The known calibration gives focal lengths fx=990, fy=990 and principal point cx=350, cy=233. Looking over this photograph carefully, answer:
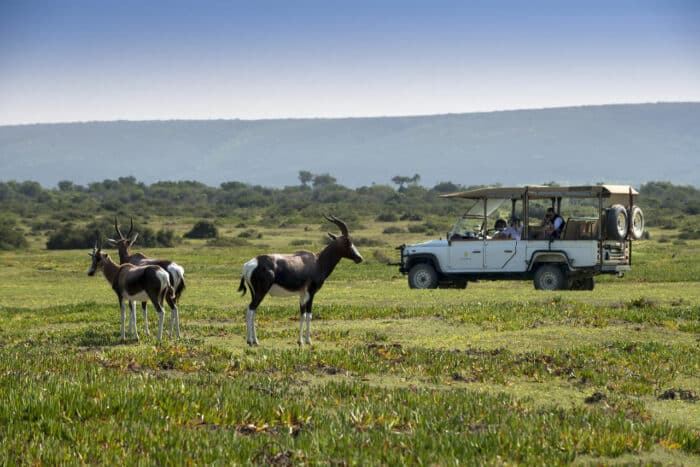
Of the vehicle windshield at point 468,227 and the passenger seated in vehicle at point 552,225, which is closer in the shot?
the passenger seated in vehicle at point 552,225

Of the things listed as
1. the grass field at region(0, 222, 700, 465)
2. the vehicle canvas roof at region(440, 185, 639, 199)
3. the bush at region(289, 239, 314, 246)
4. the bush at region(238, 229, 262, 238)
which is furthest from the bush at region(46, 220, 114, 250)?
the vehicle canvas roof at region(440, 185, 639, 199)

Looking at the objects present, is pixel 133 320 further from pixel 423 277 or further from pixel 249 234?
pixel 249 234

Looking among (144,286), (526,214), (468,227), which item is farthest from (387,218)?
(144,286)

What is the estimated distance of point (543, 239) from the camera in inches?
1086

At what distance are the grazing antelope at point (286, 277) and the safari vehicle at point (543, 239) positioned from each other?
35.6 ft

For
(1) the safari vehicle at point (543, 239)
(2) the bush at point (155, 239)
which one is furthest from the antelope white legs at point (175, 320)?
(2) the bush at point (155, 239)

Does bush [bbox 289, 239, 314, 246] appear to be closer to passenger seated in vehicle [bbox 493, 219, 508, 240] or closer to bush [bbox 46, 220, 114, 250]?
bush [bbox 46, 220, 114, 250]

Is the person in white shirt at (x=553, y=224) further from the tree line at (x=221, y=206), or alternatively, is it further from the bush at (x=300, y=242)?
the tree line at (x=221, y=206)

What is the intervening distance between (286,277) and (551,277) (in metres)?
13.2

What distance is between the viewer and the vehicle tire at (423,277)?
1150 inches

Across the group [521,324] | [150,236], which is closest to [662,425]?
[521,324]

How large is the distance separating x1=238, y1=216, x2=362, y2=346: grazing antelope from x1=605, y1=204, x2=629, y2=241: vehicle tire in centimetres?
1147

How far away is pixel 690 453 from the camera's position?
9750 millimetres

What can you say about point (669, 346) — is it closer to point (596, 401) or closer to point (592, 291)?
point (596, 401)
